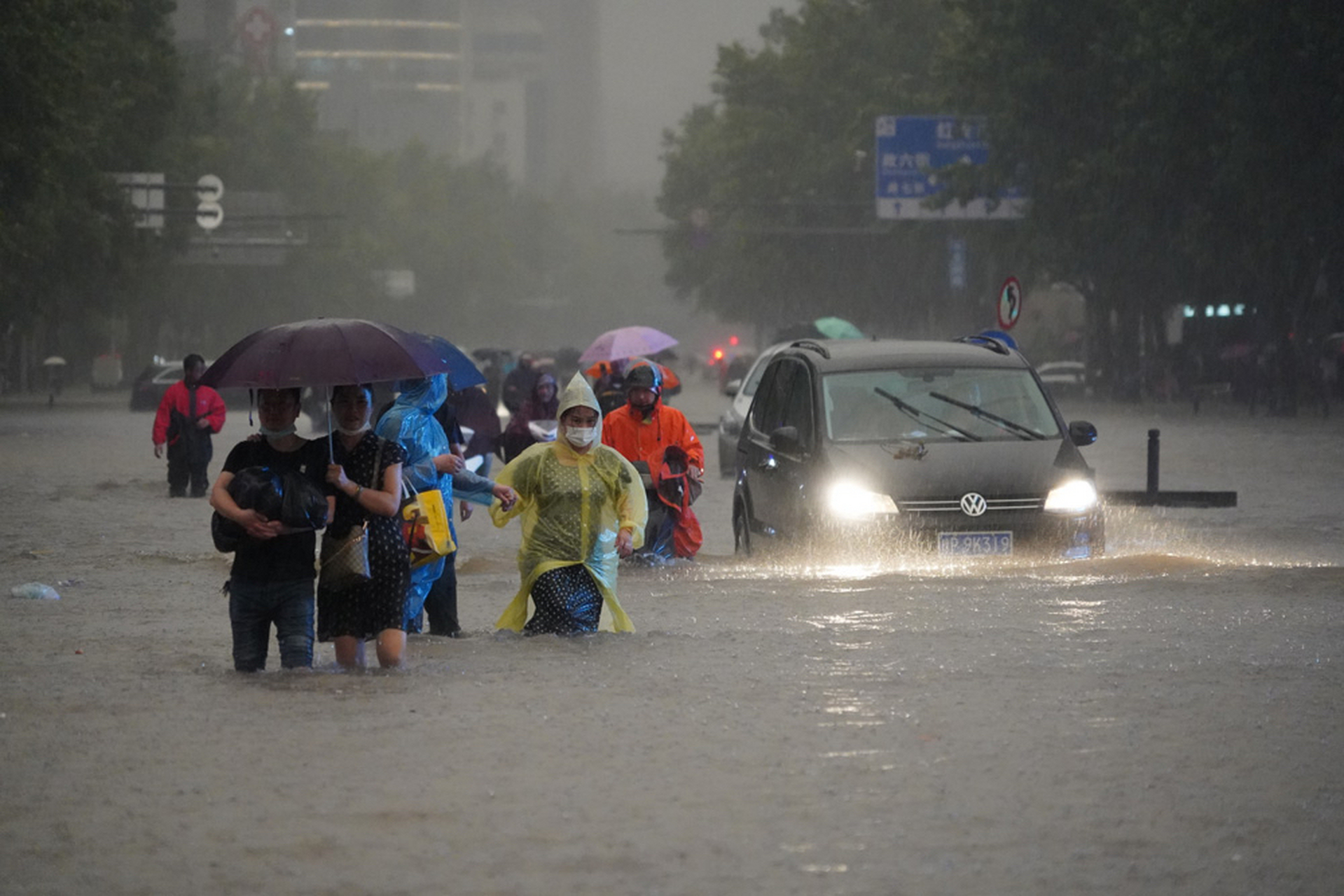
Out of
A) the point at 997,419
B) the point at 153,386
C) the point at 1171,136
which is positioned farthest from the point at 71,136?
the point at 997,419

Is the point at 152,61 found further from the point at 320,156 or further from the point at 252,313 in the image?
the point at 320,156

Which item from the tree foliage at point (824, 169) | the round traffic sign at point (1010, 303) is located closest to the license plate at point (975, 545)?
the round traffic sign at point (1010, 303)

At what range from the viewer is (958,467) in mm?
13523

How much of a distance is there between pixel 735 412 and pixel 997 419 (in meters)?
11.5

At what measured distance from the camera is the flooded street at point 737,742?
6.20 meters

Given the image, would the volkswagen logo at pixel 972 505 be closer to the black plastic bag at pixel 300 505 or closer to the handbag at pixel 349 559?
the handbag at pixel 349 559

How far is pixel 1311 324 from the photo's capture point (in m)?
50.0

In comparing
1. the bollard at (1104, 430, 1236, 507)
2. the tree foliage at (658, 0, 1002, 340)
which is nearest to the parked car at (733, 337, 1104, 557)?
the bollard at (1104, 430, 1236, 507)

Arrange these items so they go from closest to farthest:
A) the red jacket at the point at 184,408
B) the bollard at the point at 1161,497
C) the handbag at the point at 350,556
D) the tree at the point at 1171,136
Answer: the handbag at the point at 350,556 < the bollard at the point at 1161,497 < the red jacket at the point at 184,408 < the tree at the point at 1171,136

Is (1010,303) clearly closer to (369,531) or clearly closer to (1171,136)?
(369,531)

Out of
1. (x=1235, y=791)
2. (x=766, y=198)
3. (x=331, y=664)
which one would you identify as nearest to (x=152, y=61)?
(x=766, y=198)

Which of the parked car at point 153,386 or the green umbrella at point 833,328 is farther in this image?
the parked car at point 153,386

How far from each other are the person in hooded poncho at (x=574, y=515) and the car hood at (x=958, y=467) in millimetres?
3028

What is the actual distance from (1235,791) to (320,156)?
94008 mm
